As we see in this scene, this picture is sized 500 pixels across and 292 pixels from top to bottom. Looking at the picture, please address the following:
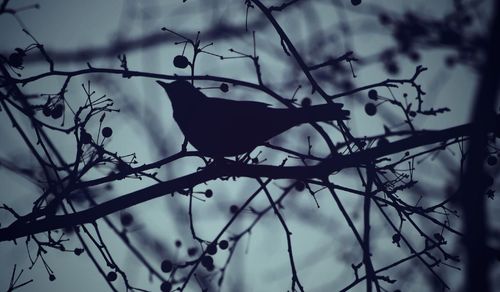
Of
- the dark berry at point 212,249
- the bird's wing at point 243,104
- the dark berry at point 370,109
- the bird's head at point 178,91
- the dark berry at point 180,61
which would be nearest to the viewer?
the dark berry at point 180,61

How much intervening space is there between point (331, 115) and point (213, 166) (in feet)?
4.06

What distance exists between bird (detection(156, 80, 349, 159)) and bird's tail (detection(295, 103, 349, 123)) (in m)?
0.10

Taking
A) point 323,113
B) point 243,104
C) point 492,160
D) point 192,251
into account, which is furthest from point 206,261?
point 492,160

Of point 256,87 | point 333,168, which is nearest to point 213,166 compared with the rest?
point 256,87

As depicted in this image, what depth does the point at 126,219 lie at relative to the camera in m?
4.35

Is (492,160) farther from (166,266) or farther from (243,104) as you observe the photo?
(166,266)

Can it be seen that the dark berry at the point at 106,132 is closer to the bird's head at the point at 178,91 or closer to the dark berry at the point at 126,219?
the dark berry at the point at 126,219

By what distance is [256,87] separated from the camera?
11.5 feet

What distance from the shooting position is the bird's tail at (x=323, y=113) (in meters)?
3.84

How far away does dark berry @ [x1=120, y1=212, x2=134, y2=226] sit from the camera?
415cm

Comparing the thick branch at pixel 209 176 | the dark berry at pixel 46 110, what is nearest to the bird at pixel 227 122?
the thick branch at pixel 209 176

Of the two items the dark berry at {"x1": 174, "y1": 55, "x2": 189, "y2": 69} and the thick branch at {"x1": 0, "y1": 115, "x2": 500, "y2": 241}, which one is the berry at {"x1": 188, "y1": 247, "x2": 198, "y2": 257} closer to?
the thick branch at {"x1": 0, "y1": 115, "x2": 500, "y2": 241}

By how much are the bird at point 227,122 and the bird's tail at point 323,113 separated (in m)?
0.10

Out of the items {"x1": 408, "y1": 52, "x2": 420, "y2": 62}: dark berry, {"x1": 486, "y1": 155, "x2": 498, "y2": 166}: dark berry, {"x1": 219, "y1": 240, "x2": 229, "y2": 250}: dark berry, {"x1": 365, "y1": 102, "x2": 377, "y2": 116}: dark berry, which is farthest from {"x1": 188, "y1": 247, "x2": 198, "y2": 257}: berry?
{"x1": 408, "y1": 52, "x2": 420, "y2": 62}: dark berry
